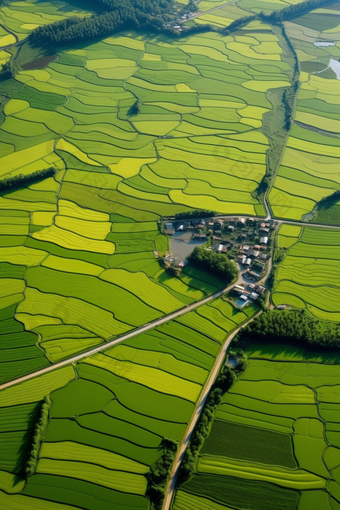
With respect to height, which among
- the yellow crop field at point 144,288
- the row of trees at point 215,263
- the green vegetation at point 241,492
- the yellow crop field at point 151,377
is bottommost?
the green vegetation at point 241,492

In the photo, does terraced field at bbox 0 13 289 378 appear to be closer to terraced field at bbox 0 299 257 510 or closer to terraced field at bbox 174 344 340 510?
terraced field at bbox 0 299 257 510

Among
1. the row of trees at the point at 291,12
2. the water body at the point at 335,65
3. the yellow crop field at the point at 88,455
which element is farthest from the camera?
the row of trees at the point at 291,12

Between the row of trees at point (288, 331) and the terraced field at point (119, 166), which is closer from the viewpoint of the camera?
the row of trees at point (288, 331)

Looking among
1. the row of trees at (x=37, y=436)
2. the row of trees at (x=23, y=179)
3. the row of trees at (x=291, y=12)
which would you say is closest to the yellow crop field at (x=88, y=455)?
the row of trees at (x=37, y=436)

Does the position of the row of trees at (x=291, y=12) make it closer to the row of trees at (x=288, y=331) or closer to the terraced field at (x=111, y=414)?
the terraced field at (x=111, y=414)

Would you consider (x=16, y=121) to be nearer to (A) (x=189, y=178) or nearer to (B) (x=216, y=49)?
(A) (x=189, y=178)

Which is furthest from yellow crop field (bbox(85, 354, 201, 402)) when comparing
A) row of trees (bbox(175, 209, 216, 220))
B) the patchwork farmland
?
row of trees (bbox(175, 209, 216, 220))

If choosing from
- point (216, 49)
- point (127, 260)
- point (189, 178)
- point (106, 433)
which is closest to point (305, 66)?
point (216, 49)
